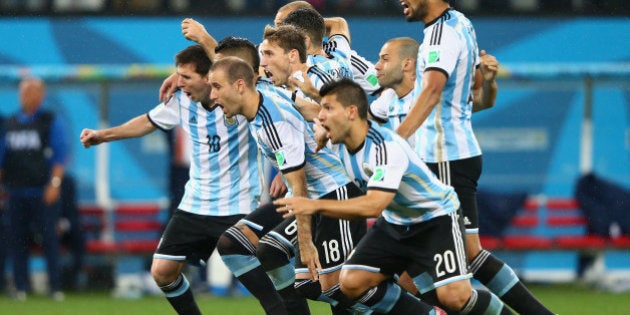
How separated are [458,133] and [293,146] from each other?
112 centimetres

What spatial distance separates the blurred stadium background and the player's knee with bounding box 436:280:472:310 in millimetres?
7098

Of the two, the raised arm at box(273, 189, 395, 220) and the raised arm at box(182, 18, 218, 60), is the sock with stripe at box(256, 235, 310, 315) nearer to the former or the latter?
the raised arm at box(273, 189, 395, 220)

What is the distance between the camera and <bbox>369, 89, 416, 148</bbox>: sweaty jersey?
8.44 metres

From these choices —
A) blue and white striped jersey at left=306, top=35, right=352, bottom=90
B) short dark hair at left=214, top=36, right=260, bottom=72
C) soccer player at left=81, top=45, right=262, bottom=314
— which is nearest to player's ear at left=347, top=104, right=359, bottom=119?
blue and white striped jersey at left=306, top=35, right=352, bottom=90

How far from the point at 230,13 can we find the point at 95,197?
3.04m

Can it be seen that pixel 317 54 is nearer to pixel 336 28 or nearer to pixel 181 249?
pixel 336 28

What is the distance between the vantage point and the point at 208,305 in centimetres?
1257

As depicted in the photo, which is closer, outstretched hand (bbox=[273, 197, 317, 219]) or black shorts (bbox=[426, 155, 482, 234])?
outstretched hand (bbox=[273, 197, 317, 219])

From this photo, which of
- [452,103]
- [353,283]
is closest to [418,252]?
[353,283]

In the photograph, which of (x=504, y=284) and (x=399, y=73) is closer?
(x=504, y=284)

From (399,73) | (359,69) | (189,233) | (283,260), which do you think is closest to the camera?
(283,260)

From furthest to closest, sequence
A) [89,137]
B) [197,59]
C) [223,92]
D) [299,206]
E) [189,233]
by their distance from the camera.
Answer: [89,137], [189,233], [197,59], [223,92], [299,206]

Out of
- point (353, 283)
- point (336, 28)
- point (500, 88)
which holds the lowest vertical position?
point (500, 88)

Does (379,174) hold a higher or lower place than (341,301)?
higher
